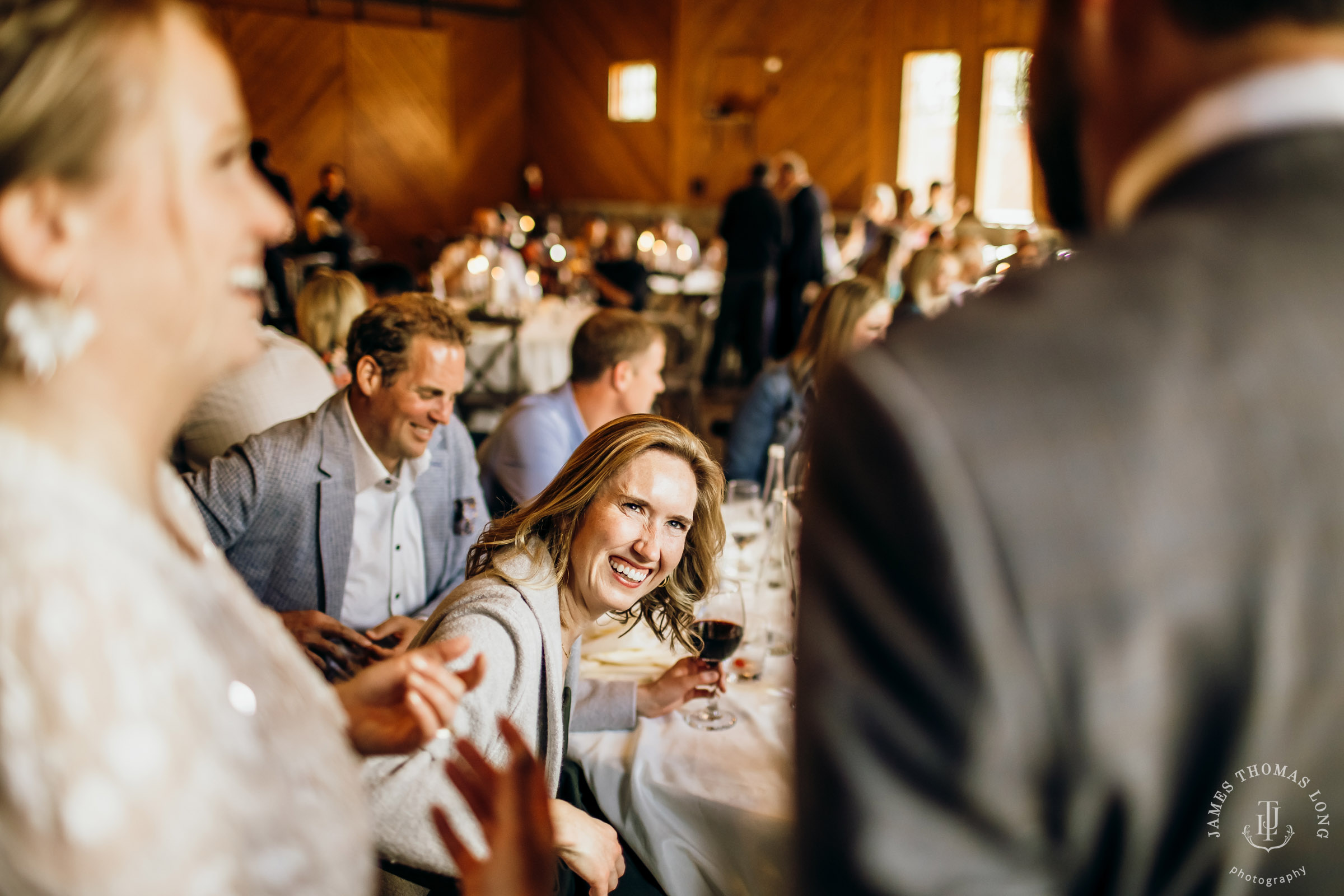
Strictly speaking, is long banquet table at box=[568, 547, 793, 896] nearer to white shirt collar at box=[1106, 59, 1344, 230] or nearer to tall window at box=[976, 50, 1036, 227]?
white shirt collar at box=[1106, 59, 1344, 230]

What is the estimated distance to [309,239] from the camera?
7840mm

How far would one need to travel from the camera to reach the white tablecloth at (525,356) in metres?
5.66

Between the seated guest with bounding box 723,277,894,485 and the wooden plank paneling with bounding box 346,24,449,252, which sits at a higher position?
the wooden plank paneling with bounding box 346,24,449,252

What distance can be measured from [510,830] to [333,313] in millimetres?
3508

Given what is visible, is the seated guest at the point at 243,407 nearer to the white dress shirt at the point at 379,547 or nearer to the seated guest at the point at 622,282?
the white dress shirt at the point at 379,547

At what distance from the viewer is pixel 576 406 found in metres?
3.32

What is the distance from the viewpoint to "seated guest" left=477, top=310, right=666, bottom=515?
3.07 m

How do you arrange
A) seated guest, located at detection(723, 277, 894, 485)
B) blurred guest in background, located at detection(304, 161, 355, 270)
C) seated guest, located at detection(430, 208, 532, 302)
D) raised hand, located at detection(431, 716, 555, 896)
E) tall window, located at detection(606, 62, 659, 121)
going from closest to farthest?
raised hand, located at detection(431, 716, 555, 896), seated guest, located at detection(723, 277, 894, 485), seated guest, located at detection(430, 208, 532, 302), blurred guest in background, located at detection(304, 161, 355, 270), tall window, located at detection(606, 62, 659, 121)

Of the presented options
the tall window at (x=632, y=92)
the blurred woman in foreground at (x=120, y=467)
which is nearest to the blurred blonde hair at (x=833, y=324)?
the blurred woman in foreground at (x=120, y=467)

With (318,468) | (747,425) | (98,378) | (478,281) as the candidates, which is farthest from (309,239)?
(98,378)

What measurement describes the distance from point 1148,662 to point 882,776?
0.14m

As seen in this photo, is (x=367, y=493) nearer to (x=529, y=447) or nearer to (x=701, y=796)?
(x=529, y=447)
